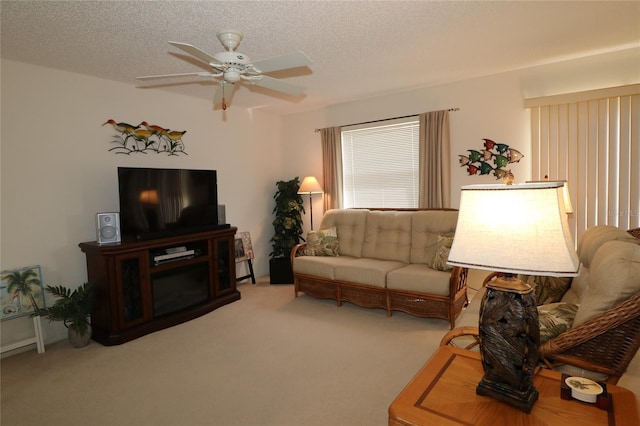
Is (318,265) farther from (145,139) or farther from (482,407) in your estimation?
(482,407)

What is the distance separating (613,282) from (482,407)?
2.90 feet

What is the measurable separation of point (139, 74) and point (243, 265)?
111 inches

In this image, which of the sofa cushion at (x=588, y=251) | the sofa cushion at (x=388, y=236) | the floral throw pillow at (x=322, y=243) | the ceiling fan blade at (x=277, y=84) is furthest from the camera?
the floral throw pillow at (x=322, y=243)

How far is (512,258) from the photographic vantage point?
1140 mm

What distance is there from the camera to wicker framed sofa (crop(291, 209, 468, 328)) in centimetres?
341

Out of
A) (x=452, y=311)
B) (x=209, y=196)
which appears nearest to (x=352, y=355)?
(x=452, y=311)

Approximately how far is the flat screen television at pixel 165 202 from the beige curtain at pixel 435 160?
8.74 ft

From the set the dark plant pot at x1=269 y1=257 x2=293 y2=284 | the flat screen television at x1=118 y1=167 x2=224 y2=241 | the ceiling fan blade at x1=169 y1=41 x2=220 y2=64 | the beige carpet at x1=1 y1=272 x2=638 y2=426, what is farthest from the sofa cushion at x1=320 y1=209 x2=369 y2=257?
the ceiling fan blade at x1=169 y1=41 x2=220 y2=64

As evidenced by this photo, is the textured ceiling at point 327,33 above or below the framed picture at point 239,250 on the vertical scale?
above

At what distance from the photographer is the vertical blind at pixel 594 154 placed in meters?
3.36

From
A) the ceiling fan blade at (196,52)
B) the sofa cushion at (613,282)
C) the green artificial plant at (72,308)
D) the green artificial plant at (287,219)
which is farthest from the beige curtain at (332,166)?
the sofa cushion at (613,282)

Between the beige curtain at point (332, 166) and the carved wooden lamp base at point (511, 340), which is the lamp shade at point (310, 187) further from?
the carved wooden lamp base at point (511, 340)

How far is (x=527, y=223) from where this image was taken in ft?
3.76

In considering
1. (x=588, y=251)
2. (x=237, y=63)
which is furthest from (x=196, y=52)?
(x=588, y=251)
